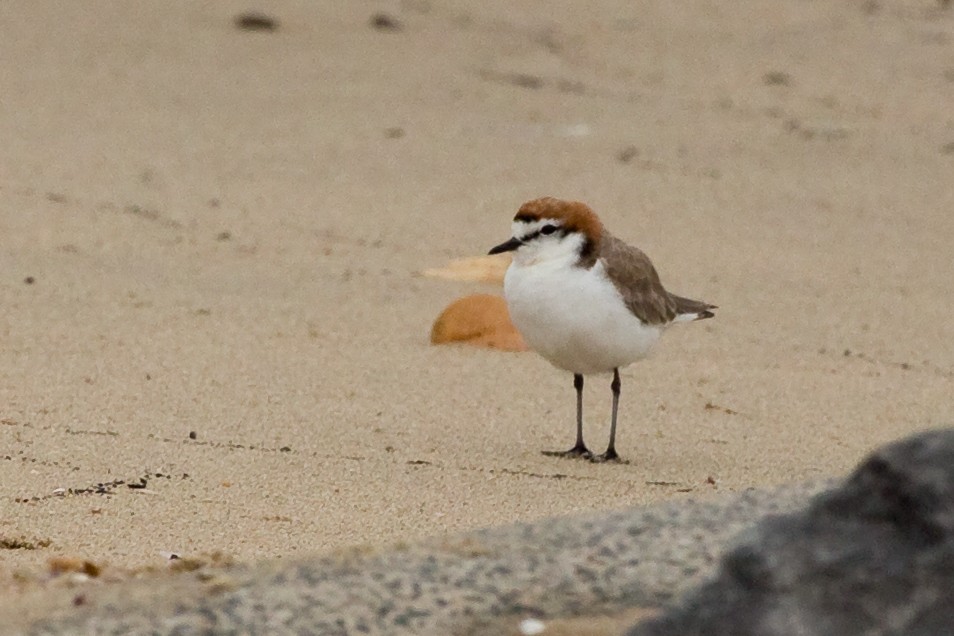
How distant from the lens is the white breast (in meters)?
5.98

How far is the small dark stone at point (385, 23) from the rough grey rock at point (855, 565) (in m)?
10.5

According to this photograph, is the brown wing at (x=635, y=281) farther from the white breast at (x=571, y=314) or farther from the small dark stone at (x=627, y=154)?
Result: the small dark stone at (x=627, y=154)

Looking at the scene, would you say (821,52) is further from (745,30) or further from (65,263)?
(65,263)

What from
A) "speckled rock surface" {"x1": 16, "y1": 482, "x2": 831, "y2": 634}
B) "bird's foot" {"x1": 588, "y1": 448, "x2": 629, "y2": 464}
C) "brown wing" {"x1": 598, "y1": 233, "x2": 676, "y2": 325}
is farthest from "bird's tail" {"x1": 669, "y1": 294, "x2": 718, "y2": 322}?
"speckled rock surface" {"x1": 16, "y1": 482, "x2": 831, "y2": 634}

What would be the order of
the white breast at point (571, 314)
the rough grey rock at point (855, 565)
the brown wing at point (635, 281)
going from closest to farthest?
the rough grey rock at point (855, 565) < the white breast at point (571, 314) < the brown wing at point (635, 281)

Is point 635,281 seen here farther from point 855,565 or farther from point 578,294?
point 855,565

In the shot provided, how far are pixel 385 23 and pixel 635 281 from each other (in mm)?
7259

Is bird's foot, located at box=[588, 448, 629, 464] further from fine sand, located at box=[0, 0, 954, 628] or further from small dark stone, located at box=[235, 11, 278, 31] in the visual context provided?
small dark stone, located at box=[235, 11, 278, 31]

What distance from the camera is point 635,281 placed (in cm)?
618

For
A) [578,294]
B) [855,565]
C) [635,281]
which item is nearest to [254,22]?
[635,281]

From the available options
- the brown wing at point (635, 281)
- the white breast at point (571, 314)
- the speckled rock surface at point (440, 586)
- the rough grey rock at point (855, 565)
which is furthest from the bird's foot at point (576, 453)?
the rough grey rock at point (855, 565)

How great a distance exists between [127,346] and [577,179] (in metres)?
3.73

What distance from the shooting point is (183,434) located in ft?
19.6

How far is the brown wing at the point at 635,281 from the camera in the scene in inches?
241
